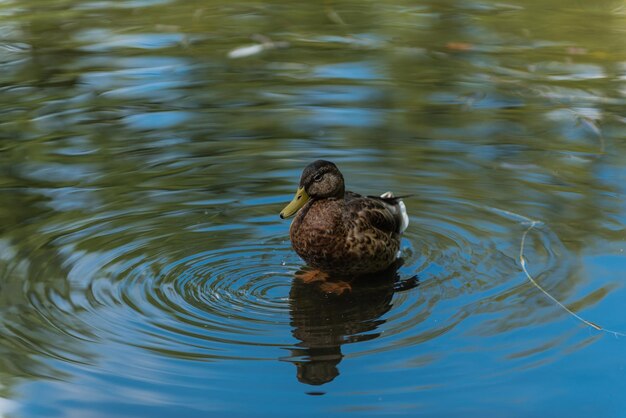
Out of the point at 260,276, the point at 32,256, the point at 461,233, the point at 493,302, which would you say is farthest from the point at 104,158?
the point at 493,302

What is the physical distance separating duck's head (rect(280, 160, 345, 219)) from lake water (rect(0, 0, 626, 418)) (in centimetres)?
37

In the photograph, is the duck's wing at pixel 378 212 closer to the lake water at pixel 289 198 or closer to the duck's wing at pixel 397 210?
the duck's wing at pixel 397 210

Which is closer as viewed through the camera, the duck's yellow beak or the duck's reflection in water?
the duck's reflection in water

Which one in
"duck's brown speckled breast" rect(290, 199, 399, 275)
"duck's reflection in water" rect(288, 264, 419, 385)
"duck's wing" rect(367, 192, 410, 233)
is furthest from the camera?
"duck's wing" rect(367, 192, 410, 233)

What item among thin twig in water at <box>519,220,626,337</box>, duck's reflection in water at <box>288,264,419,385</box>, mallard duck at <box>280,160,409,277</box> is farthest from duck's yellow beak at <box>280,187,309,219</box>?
thin twig in water at <box>519,220,626,337</box>

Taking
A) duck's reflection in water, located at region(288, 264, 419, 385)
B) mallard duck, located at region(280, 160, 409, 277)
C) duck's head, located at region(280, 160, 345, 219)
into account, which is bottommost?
duck's reflection in water, located at region(288, 264, 419, 385)

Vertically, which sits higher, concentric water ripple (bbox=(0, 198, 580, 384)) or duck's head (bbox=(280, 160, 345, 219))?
duck's head (bbox=(280, 160, 345, 219))

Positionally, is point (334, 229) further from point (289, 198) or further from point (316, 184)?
point (289, 198)

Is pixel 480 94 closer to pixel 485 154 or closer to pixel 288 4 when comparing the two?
pixel 485 154

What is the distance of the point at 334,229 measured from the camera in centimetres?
565

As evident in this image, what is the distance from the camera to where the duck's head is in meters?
5.70

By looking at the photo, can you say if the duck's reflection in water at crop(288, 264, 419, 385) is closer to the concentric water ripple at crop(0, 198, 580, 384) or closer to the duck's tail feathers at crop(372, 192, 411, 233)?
the concentric water ripple at crop(0, 198, 580, 384)

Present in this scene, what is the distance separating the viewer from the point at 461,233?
610 cm

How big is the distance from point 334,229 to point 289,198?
1.07 metres
